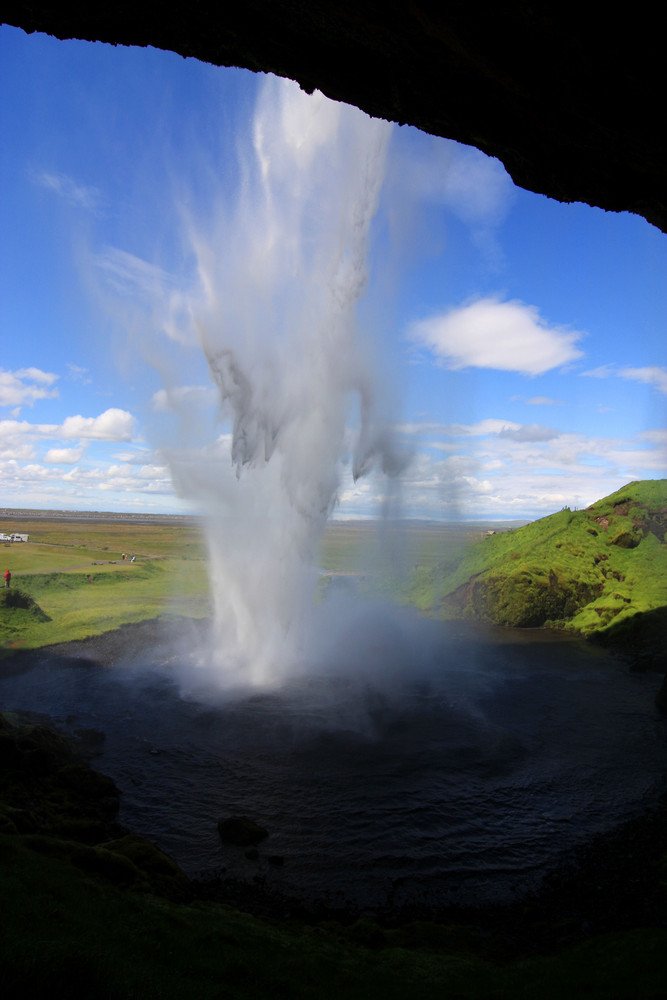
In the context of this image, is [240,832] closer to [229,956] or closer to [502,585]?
[229,956]

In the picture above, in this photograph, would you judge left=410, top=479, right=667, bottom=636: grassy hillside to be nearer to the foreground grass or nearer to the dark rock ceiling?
the foreground grass

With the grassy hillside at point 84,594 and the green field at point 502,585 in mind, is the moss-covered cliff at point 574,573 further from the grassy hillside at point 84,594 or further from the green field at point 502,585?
the grassy hillside at point 84,594

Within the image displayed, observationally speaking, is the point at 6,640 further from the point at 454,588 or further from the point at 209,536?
the point at 454,588

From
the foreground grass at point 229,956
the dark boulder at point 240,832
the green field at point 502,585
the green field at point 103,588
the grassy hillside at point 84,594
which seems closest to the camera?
the foreground grass at point 229,956

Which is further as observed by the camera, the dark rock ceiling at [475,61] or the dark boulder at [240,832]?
the dark boulder at [240,832]

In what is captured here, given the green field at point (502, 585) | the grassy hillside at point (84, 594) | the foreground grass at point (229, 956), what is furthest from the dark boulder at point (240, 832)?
the green field at point (502, 585)

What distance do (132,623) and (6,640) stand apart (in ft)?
23.5

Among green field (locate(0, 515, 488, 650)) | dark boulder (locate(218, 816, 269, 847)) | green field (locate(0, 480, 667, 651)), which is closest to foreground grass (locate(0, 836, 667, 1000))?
dark boulder (locate(218, 816, 269, 847))

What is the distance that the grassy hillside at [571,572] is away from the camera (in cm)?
3850

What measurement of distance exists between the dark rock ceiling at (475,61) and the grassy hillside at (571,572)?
104ft

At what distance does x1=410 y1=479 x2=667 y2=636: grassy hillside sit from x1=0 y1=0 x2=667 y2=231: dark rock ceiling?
104 ft

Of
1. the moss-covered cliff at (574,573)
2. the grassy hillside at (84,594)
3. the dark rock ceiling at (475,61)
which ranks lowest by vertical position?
the grassy hillside at (84,594)

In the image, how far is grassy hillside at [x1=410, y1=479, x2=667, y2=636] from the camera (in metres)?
38.5

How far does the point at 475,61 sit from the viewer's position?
8.78 metres
